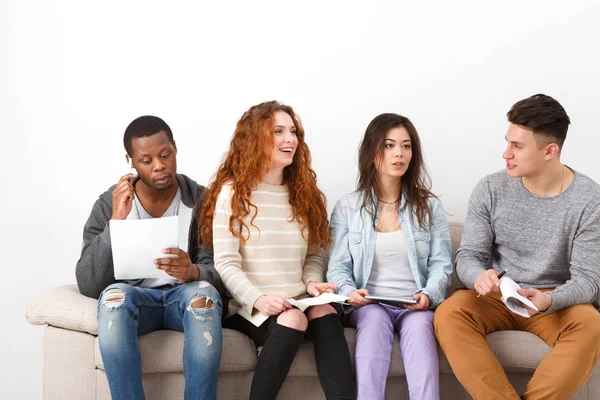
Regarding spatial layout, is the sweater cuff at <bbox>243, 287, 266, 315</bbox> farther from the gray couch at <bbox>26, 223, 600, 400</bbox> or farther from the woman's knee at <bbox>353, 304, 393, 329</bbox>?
the woman's knee at <bbox>353, 304, 393, 329</bbox>

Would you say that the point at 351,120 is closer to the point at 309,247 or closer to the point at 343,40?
the point at 343,40

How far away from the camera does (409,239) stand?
2.86m

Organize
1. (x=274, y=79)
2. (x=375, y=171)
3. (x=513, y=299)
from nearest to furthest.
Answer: (x=513, y=299) → (x=375, y=171) → (x=274, y=79)

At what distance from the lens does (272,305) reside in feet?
8.34

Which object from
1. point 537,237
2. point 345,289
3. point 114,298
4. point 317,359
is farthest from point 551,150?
point 114,298

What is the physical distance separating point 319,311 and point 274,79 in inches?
50.6

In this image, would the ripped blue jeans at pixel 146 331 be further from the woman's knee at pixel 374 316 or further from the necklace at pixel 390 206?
the necklace at pixel 390 206

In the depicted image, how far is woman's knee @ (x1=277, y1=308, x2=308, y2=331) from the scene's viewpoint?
2.50 m

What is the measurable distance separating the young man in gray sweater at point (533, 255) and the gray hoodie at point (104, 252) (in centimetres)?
86

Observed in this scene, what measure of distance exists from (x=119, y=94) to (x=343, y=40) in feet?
3.47

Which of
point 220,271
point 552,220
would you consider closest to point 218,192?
point 220,271

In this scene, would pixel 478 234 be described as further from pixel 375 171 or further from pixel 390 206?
pixel 375 171

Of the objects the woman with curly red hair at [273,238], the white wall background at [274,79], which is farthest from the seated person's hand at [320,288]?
the white wall background at [274,79]

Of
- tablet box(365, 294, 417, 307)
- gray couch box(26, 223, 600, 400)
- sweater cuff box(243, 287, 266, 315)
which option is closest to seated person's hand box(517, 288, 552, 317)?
gray couch box(26, 223, 600, 400)
